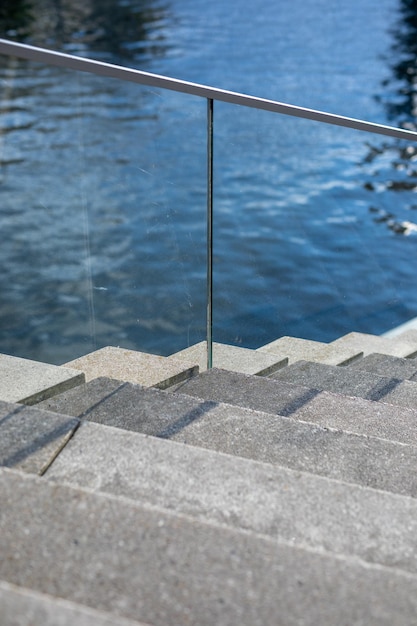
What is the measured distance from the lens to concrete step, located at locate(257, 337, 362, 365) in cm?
378

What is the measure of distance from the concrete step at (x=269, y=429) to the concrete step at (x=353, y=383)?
0.50m

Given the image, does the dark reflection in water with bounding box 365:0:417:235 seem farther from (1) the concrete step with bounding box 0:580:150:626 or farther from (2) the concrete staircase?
(1) the concrete step with bounding box 0:580:150:626

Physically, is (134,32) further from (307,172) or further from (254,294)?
(254,294)

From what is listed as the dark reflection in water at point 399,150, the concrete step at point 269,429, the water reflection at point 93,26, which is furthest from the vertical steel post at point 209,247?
the water reflection at point 93,26

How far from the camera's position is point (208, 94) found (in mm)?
3133

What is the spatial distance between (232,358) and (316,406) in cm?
73

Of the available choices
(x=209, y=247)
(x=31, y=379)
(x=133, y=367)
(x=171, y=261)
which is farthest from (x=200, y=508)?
(x=209, y=247)

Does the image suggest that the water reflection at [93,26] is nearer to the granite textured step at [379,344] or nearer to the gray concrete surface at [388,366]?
the granite textured step at [379,344]

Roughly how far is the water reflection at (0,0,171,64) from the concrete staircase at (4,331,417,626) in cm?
1875

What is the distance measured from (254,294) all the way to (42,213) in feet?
3.07

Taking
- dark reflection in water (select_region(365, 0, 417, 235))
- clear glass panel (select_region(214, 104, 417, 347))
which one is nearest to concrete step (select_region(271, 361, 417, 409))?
clear glass panel (select_region(214, 104, 417, 347))

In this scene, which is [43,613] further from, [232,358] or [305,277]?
[305,277]

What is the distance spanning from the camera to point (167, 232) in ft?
10.6

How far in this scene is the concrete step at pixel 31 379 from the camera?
262 cm
